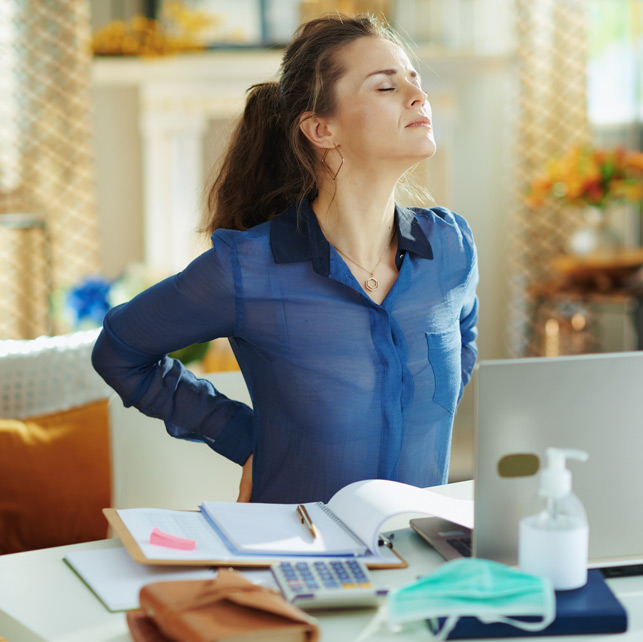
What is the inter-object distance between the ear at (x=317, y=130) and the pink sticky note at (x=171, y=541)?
0.70 metres

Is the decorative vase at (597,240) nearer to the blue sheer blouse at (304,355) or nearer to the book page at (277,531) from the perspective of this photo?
the blue sheer blouse at (304,355)

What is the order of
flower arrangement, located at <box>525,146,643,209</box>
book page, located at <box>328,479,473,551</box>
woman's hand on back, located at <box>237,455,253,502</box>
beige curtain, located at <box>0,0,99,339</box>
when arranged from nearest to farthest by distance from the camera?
1. book page, located at <box>328,479,473,551</box>
2. woman's hand on back, located at <box>237,455,253,502</box>
3. flower arrangement, located at <box>525,146,643,209</box>
4. beige curtain, located at <box>0,0,99,339</box>

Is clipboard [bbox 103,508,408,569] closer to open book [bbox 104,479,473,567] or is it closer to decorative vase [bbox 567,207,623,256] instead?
open book [bbox 104,479,473,567]

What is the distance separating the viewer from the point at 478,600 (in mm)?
835

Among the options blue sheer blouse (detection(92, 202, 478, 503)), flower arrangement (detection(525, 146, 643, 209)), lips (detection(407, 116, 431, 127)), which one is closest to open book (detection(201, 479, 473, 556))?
blue sheer blouse (detection(92, 202, 478, 503))

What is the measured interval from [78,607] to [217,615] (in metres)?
0.19

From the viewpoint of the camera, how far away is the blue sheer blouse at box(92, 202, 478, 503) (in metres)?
1.36

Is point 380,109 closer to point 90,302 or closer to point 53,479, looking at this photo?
point 53,479

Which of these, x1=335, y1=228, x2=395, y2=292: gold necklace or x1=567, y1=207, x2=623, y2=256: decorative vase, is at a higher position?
x1=335, y1=228, x2=395, y2=292: gold necklace

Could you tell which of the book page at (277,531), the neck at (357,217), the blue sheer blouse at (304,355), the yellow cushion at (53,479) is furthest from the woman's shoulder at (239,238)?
the yellow cushion at (53,479)

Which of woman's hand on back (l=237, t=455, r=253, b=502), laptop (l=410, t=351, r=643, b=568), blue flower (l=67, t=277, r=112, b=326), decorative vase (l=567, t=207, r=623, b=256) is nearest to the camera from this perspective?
laptop (l=410, t=351, r=643, b=568)

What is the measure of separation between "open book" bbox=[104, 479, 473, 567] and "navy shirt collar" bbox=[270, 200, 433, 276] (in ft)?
1.29

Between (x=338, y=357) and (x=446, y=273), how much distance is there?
0.26 meters

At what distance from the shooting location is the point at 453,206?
4777mm
